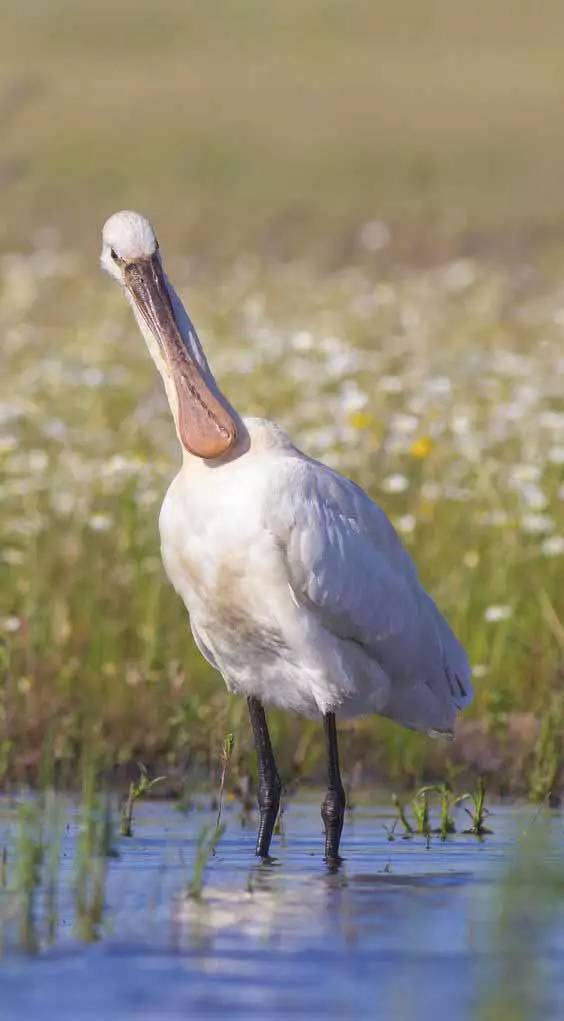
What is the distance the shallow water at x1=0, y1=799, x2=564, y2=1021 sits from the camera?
19.7 ft

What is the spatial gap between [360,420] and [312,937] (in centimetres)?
487

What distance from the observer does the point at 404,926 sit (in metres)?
7.09

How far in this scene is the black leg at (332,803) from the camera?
8547 mm

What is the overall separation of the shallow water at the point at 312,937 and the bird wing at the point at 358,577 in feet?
1.96

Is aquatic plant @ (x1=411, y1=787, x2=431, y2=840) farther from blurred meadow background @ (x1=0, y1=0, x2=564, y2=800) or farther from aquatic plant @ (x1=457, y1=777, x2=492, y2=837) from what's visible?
blurred meadow background @ (x1=0, y1=0, x2=564, y2=800)

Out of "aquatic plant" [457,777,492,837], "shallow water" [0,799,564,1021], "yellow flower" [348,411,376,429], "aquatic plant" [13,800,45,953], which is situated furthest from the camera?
"yellow flower" [348,411,376,429]

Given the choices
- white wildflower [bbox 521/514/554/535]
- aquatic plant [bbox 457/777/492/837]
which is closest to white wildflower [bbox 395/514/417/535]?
white wildflower [bbox 521/514/554/535]

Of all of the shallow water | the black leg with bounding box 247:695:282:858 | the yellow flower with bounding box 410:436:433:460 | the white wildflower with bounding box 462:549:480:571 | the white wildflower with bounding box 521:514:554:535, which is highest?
the yellow flower with bounding box 410:436:433:460

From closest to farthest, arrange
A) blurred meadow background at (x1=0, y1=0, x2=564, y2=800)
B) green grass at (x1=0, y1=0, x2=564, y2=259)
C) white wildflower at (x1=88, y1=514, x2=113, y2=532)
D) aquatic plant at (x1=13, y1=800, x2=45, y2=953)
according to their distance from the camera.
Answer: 1. aquatic plant at (x1=13, y1=800, x2=45, y2=953)
2. blurred meadow background at (x1=0, y1=0, x2=564, y2=800)
3. white wildflower at (x1=88, y1=514, x2=113, y2=532)
4. green grass at (x1=0, y1=0, x2=564, y2=259)

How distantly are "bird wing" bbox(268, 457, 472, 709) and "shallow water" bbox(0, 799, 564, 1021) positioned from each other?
598 mm

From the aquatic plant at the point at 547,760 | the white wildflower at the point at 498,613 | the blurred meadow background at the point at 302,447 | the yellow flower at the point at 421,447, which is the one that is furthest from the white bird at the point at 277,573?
the yellow flower at the point at 421,447

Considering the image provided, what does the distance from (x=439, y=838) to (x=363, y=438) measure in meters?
3.28

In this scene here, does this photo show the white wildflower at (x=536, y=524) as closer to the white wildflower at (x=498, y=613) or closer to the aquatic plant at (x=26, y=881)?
the white wildflower at (x=498, y=613)

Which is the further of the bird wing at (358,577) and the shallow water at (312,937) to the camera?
the bird wing at (358,577)
